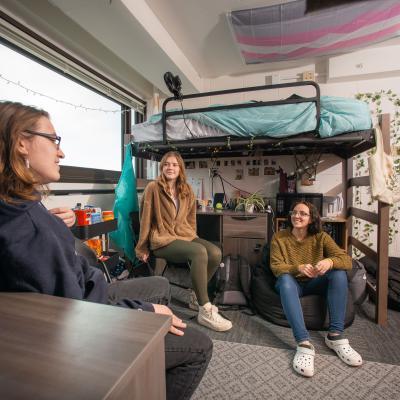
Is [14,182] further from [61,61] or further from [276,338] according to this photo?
[61,61]

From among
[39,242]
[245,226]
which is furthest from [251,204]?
[39,242]

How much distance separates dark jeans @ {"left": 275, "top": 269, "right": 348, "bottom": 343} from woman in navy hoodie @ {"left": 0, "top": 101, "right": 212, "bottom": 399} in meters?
0.75

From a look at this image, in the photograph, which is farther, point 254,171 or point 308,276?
point 254,171

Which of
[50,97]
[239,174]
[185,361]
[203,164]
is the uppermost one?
[50,97]

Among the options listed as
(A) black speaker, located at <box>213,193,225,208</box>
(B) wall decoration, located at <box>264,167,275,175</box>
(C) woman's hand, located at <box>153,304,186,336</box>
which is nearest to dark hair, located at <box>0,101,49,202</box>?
(C) woman's hand, located at <box>153,304,186,336</box>

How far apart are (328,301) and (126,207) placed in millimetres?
1652

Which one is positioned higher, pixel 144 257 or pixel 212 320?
pixel 144 257

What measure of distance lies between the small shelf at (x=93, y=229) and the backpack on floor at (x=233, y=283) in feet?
3.04

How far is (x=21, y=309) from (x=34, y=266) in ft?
0.39

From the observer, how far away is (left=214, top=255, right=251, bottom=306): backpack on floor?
5.91 ft

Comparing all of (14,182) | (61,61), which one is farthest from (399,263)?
(61,61)

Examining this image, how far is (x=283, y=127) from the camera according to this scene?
1756 mm

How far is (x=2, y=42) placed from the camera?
1.54m

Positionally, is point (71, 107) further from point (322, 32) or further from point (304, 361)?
point (304, 361)
